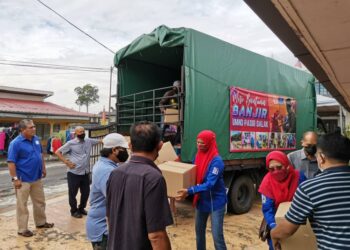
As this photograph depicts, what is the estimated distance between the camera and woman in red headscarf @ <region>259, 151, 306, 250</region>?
2.48 metres

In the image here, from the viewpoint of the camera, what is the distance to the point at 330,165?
169 centimetres

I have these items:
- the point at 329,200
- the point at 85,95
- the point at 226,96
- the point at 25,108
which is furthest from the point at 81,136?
the point at 85,95

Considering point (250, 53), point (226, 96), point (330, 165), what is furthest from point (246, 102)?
point (330, 165)

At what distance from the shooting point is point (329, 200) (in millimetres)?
1599

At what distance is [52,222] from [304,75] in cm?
607

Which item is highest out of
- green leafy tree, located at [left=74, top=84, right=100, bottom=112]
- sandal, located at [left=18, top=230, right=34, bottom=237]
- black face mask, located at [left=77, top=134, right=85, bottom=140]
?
green leafy tree, located at [left=74, top=84, right=100, bottom=112]

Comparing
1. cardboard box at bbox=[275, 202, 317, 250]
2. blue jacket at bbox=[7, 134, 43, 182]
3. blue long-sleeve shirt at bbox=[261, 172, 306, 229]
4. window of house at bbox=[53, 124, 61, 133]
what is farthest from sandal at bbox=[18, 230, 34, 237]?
window of house at bbox=[53, 124, 61, 133]

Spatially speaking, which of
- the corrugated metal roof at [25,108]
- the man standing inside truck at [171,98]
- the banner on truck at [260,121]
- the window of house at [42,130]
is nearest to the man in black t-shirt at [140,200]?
the man standing inside truck at [171,98]

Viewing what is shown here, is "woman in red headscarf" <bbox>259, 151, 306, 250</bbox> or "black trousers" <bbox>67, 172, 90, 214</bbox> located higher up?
"woman in red headscarf" <bbox>259, 151, 306, 250</bbox>

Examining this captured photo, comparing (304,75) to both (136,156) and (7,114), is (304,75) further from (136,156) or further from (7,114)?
(7,114)

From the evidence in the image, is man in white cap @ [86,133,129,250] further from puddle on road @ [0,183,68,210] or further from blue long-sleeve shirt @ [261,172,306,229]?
puddle on road @ [0,183,68,210]

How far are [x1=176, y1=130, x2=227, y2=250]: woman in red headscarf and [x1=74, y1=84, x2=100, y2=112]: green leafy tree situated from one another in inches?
1992

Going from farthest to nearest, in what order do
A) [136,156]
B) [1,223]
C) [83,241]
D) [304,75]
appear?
[304,75], [1,223], [83,241], [136,156]

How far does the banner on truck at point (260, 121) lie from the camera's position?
5.28 meters
